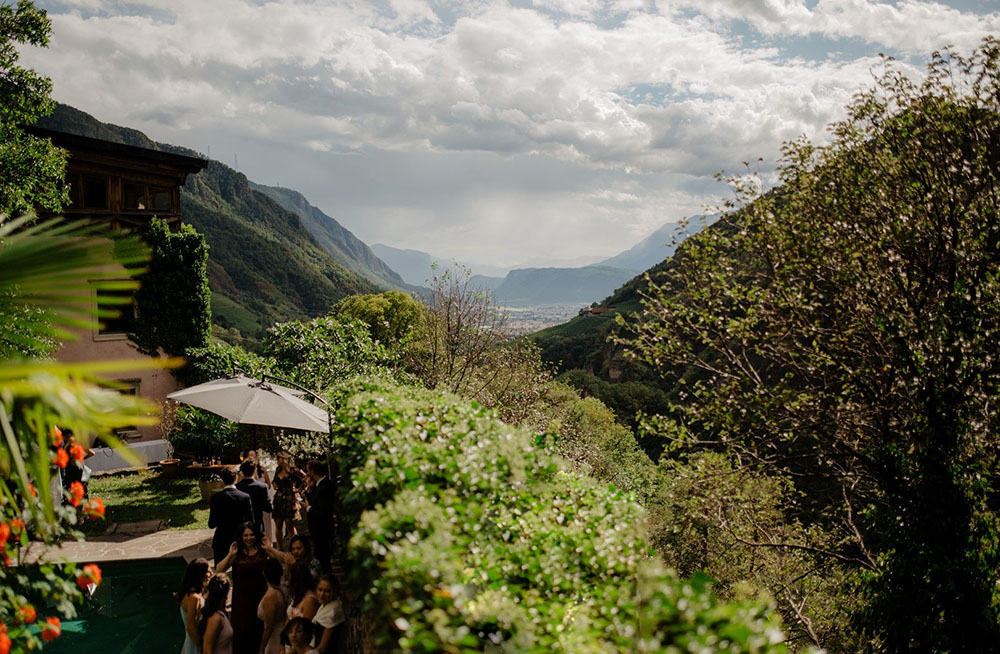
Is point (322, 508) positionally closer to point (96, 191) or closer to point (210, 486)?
point (210, 486)

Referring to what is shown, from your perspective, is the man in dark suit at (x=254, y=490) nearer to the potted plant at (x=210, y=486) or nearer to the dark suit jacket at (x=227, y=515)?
the dark suit jacket at (x=227, y=515)

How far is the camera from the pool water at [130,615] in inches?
339

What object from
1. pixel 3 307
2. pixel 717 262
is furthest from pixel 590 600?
pixel 717 262

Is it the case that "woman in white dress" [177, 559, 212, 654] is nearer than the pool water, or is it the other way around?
"woman in white dress" [177, 559, 212, 654]

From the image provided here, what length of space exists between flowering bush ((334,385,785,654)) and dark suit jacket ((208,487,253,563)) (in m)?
3.27

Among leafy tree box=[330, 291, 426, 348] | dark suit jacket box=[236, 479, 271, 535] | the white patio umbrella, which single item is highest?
leafy tree box=[330, 291, 426, 348]

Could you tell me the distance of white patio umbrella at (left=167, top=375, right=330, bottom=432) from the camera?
9703 millimetres

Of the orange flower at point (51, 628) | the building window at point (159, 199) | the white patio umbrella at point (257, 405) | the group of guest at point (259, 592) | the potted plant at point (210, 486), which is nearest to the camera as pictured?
the orange flower at point (51, 628)

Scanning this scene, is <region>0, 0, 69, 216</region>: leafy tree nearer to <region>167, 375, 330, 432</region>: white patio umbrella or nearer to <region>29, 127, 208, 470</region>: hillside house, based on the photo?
<region>167, 375, 330, 432</region>: white patio umbrella

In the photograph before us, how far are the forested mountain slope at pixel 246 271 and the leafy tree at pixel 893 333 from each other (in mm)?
84649

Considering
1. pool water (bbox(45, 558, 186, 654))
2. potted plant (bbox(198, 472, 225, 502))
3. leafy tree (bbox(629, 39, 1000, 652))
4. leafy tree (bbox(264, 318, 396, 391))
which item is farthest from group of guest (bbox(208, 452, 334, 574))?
leafy tree (bbox(264, 318, 396, 391))

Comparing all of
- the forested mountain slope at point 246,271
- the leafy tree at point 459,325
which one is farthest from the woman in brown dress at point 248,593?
the forested mountain slope at point 246,271

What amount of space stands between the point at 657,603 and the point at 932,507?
6414 millimetres

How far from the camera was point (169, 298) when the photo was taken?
23.0 m
